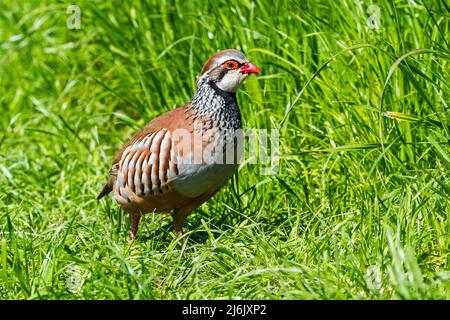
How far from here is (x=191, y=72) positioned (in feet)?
18.3

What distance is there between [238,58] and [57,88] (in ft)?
9.48

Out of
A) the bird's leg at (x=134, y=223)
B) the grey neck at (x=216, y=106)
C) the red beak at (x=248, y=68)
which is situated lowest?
the bird's leg at (x=134, y=223)

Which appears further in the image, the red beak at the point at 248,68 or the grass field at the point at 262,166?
the red beak at the point at 248,68

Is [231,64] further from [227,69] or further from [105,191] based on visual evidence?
[105,191]

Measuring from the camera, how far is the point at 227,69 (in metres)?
4.55

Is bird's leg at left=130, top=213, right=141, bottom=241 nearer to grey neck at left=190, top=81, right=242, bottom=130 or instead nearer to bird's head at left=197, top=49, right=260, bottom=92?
grey neck at left=190, top=81, right=242, bottom=130

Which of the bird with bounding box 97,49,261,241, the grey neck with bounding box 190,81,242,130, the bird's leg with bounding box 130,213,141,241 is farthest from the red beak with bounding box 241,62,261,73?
the bird's leg with bounding box 130,213,141,241

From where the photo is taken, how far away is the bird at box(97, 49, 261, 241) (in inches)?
172

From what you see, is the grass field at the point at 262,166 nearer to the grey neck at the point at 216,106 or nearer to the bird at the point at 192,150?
the bird at the point at 192,150

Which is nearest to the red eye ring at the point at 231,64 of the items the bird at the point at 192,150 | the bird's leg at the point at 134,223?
the bird at the point at 192,150

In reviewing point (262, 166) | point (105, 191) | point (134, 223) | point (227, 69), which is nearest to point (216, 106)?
point (227, 69)

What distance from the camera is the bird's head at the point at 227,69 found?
4.53m

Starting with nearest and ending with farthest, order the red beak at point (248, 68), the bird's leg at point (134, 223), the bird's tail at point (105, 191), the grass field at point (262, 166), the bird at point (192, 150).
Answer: the grass field at point (262, 166) → the bird at point (192, 150) → the red beak at point (248, 68) → the bird's leg at point (134, 223) → the bird's tail at point (105, 191)

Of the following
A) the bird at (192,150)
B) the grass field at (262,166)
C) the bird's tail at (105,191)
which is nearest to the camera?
the grass field at (262,166)
